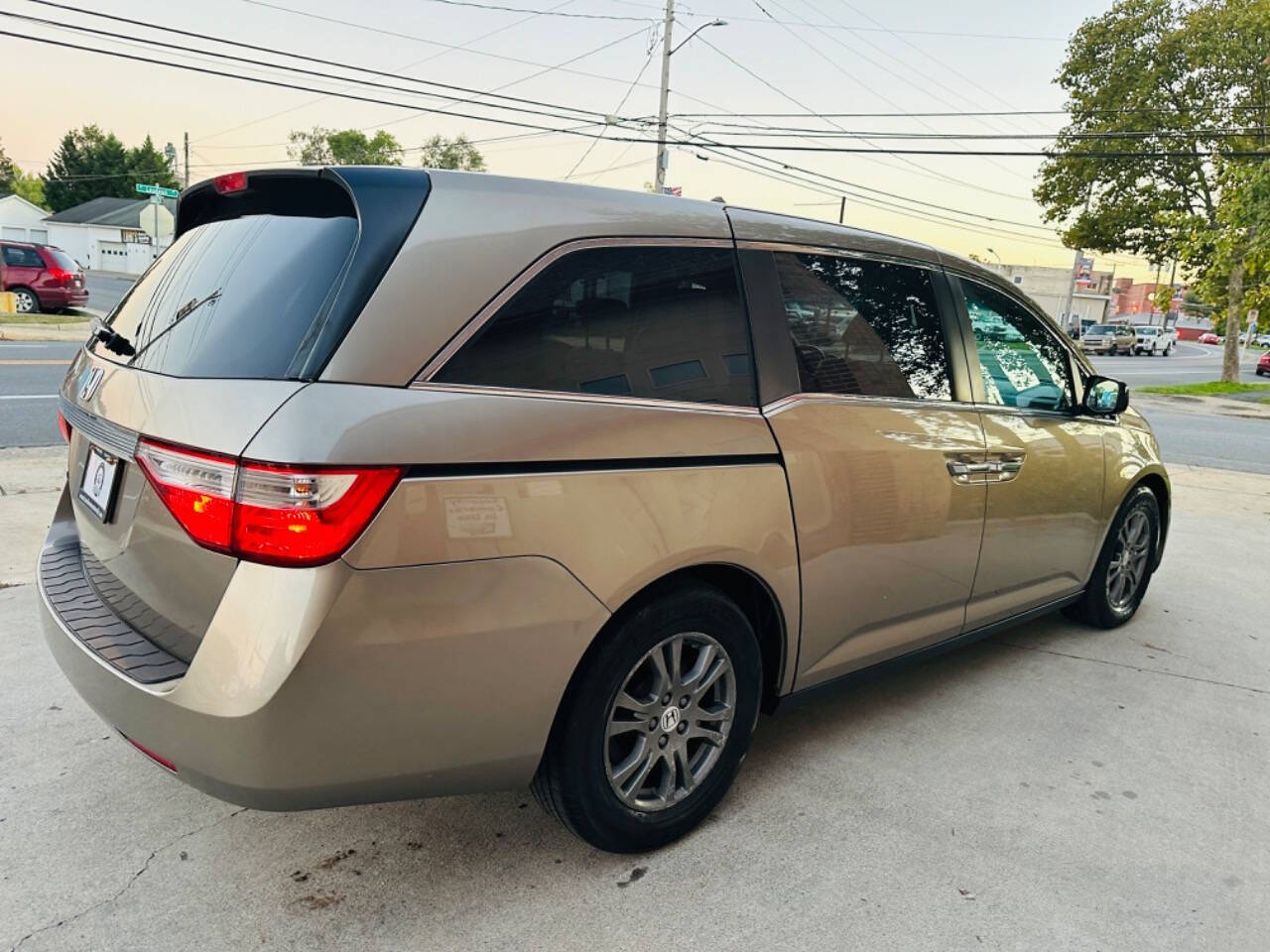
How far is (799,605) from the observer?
2.67 meters

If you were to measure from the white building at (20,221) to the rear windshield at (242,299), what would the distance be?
292 ft

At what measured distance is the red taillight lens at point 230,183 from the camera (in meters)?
2.39

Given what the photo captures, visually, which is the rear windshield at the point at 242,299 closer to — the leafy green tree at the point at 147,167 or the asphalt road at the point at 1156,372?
the asphalt road at the point at 1156,372

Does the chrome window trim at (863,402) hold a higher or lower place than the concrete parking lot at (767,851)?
higher

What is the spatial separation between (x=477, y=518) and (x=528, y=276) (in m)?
0.59

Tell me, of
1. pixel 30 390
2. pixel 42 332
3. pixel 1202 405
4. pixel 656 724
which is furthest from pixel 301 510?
pixel 1202 405

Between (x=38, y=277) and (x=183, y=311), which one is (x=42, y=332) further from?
(x=183, y=311)

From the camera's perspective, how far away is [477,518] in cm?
191

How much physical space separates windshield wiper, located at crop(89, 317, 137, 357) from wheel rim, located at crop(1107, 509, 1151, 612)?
4170 millimetres

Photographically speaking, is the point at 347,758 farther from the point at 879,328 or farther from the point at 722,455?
the point at 879,328

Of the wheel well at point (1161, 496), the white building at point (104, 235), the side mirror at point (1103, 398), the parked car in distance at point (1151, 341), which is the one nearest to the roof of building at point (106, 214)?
the white building at point (104, 235)

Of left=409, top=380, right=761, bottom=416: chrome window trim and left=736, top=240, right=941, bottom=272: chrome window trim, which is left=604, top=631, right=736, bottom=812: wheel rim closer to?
left=409, top=380, right=761, bottom=416: chrome window trim

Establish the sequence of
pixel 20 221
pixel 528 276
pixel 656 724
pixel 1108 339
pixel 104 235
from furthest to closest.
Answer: pixel 20 221 → pixel 104 235 → pixel 1108 339 → pixel 656 724 → pixel 528 276

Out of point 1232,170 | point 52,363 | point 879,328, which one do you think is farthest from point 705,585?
point 1232,170
